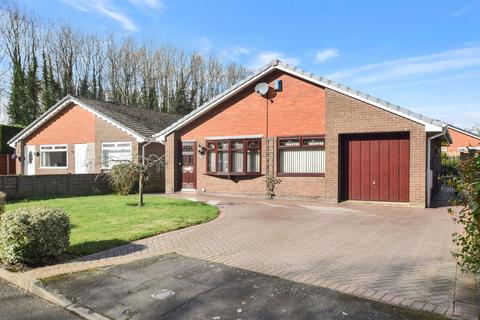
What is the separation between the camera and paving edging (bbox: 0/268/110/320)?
459 cm

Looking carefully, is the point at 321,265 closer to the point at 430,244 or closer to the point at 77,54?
the point at 430,244

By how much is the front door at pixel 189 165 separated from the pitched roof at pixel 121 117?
262cm

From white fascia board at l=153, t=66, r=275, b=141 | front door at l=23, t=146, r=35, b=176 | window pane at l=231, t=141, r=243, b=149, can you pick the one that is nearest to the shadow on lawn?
window pane at l=231, t=141, r=243, b=149

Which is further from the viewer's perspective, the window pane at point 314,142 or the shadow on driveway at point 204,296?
the window pane at point 314,142

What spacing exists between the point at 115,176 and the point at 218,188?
459 cm

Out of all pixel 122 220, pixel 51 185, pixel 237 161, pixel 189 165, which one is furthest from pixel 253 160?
pixel 51 185

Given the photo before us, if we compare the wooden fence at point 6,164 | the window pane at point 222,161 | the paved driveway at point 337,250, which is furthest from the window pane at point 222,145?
the wooden fence at point 6,164

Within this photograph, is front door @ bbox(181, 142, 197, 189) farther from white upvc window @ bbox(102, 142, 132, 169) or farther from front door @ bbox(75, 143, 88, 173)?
front door @ bbox(75, 143, 88, 173)

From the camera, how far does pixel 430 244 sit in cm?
762

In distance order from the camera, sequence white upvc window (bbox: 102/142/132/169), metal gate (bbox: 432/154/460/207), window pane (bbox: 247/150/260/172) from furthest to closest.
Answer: white upvc window (bbox: 102/142/132/169)
window pane (bbox: 247/150/260/172)
metal gate (bbox: 432/154/460/207)

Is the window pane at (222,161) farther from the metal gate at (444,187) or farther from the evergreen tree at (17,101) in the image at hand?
the evergreen tree at (17,101)

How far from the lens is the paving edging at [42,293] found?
459 centimetres

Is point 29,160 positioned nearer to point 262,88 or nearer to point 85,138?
point 85,138

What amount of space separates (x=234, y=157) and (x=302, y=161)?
10.3ft
